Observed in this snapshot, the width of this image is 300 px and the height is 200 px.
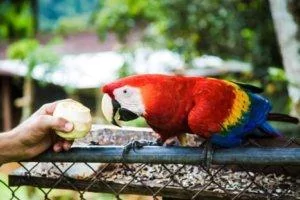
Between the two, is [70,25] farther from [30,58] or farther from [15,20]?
[30,58]

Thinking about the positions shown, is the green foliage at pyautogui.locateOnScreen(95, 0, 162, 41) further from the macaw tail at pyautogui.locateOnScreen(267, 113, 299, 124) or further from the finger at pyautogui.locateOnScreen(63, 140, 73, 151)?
the finger at pyautogui.locateOnScreen(63, 140, 73, 151)

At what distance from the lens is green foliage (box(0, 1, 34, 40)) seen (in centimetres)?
1173

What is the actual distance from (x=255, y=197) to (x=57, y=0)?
9790mm

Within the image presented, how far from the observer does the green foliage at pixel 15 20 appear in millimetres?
11734

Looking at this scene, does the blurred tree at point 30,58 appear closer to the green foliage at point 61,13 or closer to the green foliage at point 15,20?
the green foliage at point 61,13

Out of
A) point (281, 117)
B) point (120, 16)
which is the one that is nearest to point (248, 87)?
point (281, 117)

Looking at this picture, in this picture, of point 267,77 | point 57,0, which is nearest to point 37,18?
point 57,0

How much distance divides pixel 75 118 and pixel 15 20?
1075 centimetres

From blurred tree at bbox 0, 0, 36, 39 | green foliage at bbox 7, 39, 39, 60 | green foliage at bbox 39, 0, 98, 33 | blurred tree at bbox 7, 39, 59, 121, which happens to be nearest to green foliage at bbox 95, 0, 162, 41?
blurred tree at bbox 7, 39, 59, 121

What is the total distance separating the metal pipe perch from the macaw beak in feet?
0.85

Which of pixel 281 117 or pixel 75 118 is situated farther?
pixel 281 117

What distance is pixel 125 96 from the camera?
5.56 feet

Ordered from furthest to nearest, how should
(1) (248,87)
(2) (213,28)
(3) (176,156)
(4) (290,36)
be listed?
(2) (213,28) → (4) (290,36) → (1) (248,87) → (3) (176,156)

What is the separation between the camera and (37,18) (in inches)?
447
